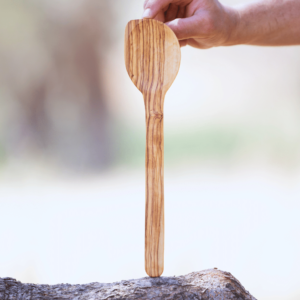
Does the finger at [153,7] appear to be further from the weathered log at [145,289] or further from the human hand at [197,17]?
the weathered log at [145,289]

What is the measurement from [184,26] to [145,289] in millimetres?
478

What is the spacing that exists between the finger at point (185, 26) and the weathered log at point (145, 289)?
0.45 meters

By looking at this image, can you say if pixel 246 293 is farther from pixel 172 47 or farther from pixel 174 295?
pixel 172 47

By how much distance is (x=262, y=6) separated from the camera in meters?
0.64

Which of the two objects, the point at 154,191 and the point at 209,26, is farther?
the point at 209,26

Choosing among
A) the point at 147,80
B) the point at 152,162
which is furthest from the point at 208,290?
the point at 147,80

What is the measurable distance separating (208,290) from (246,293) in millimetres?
71

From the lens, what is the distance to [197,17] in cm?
53

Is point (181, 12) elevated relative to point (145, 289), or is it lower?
elevated

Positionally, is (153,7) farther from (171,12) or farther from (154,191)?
(154,191)

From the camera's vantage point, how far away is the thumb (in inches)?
19.9

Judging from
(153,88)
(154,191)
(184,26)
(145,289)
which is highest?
(184,26)

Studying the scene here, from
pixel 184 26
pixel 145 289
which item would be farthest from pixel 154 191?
pixel 184 26

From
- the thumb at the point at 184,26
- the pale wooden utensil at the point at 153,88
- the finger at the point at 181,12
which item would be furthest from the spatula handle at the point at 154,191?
the finger at the point at 181,12
